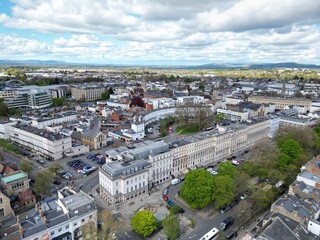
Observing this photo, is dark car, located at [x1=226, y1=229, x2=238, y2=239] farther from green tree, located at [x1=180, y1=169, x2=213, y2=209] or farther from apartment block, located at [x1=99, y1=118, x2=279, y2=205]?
apartment block, located at [x1=99, y1=118, x2=279, y2=205]

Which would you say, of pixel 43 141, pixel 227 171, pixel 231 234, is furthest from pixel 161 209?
pixel 43 141

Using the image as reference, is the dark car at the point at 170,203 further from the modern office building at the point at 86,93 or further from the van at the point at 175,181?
the modern office building at the point at 86,93

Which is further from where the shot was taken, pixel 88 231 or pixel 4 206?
pixel 4 206

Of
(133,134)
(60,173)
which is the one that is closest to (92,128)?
(133,134)

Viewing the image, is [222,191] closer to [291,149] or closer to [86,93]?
[291,149]

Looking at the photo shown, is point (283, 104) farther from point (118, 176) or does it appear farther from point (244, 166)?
point (118, 176)

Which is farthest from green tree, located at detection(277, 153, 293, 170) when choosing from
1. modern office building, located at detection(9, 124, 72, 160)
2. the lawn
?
modern office building, located at detection(9, 124, 72, 160)

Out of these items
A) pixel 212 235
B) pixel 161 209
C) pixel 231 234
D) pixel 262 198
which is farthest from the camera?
pixel 161 209
